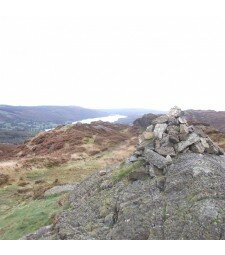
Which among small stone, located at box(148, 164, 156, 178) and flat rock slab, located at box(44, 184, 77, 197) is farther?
flat rock slab, located at box(44, 184, 77, 197)

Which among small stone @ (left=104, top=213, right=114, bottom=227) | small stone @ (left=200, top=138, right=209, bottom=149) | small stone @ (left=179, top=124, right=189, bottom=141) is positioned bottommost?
small stone @ (left=104, top=213, right=114, bottom=227)

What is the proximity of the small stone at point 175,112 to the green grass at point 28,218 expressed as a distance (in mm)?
10188

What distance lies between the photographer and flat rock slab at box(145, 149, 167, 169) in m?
24.7

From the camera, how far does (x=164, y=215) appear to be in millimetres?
20625

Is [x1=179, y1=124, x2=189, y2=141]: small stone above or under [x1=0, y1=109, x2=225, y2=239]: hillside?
above

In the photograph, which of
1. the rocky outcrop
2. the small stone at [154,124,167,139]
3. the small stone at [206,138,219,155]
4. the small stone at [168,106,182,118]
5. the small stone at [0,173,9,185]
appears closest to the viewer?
the rocky outcrop

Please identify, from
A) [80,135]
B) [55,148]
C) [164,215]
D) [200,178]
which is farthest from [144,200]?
[80,135]

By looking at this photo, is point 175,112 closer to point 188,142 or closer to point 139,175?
point 188,142

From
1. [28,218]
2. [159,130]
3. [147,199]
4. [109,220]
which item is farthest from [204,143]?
[28,218]

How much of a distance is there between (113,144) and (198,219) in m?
51.7

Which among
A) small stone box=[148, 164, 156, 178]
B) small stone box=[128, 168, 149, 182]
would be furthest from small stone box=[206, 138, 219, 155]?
small stone box=[128, 168, 149, 182]

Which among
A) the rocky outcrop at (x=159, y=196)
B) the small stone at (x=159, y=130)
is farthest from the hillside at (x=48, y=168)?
the small stone at (x=159, y=130)

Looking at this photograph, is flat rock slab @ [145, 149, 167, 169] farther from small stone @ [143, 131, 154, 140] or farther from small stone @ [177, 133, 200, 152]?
small stone @ [143, 131, 154, 140]

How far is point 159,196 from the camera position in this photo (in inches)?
874
